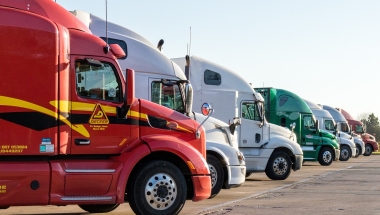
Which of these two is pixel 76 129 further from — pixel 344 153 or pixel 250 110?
pixel 344 153

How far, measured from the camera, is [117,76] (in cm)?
1108

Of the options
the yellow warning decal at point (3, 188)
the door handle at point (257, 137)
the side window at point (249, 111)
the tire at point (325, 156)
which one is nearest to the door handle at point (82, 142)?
the yellow warning decal at point (3, 188)

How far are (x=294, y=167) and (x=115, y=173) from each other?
41.2 feet

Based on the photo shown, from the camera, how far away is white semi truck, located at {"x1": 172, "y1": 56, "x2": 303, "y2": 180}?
65.9 ft

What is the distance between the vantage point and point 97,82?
10.9 metres

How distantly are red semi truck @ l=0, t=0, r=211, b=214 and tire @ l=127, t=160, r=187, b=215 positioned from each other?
1 cm

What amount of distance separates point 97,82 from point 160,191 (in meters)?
1.87

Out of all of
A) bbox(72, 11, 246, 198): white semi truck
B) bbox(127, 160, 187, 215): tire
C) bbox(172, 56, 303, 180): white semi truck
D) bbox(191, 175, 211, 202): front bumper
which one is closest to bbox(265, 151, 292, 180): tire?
bbox(172, 56, 303, 180): white semi truck

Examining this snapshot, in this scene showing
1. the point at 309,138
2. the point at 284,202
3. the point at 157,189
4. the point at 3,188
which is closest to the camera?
the point at 3,188

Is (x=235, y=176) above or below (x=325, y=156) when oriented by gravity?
below

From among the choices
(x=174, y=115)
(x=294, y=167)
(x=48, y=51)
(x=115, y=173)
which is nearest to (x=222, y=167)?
(x=174, y=115)

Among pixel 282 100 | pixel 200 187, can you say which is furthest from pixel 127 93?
pixel 282 100

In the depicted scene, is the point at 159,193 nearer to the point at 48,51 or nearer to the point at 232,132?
the point at 48,51

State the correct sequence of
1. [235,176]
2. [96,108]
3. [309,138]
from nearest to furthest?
[96,108] < [235,176] < [309,138]
